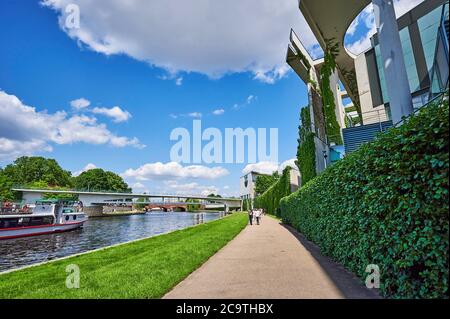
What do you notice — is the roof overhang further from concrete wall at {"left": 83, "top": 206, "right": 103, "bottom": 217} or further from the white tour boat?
concrete wall at {"left": 83, "top": 206, "right": 103, "bottom": 217}

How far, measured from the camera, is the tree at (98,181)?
9112 centimetres

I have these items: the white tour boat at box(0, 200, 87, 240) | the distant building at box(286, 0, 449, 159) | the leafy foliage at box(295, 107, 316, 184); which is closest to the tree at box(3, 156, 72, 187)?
the white tour boat at box(0, 200, 87, 240)

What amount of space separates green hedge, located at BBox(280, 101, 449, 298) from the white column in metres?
6.41

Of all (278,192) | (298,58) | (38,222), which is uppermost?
(298,58)

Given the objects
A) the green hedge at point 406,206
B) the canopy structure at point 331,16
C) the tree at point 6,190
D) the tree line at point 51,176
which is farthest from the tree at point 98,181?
the green hedge at point 406,206

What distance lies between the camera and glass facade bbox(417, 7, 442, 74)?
14.4 metres

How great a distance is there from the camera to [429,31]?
15.0 meters

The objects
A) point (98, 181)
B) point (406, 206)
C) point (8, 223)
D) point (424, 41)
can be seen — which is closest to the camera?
point (406, 206)

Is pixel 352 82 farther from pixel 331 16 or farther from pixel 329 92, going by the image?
pixel 331 16

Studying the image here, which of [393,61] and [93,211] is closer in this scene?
[393,61]

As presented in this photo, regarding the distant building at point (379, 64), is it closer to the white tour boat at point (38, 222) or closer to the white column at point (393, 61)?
the white column at point (393, 61)

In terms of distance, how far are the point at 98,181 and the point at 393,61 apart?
96.5 metres

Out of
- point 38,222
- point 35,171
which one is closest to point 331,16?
point 38,222
